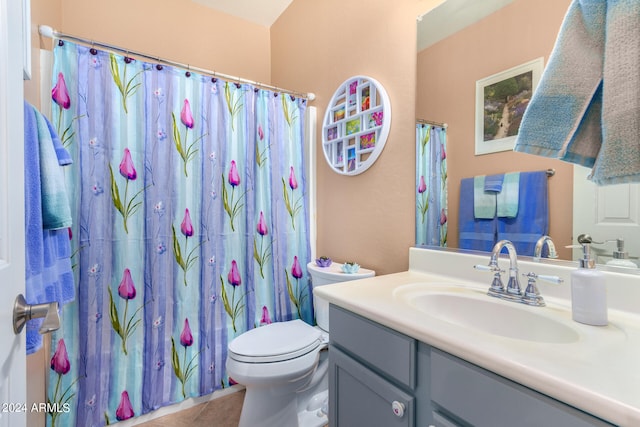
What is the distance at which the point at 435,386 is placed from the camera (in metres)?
0.65

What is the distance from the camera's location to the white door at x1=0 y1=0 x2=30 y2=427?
0.48 metres

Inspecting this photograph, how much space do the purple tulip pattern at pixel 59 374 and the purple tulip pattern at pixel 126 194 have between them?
0.59 meters

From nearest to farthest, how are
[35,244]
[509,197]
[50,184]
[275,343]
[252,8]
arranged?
[35,244] → [50,184] → [509,197] → [275,343] → [252,8]

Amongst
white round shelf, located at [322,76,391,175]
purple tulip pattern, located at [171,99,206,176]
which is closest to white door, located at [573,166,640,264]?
white round shelf, located at [322,76,391,175]

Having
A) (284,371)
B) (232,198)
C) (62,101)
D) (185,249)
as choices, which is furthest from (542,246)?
(62,101)

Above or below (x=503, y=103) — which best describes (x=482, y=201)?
below

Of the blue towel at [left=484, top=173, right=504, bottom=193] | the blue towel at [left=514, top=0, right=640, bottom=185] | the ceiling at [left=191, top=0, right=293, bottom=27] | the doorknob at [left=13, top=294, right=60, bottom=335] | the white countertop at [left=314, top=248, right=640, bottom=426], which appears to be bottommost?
the white countertop at [left=314, top=248, right=640, bottom=426]

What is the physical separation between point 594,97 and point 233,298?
1709 mm

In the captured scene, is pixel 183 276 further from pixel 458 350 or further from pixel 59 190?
pixel 458 350

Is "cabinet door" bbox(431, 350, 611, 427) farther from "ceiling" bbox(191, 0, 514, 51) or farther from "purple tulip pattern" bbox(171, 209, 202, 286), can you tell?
"purple tulip pattern" bbox(171, 209, 202, 286)

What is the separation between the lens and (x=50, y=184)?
0.90m

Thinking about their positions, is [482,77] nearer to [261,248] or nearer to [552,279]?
[552,279]

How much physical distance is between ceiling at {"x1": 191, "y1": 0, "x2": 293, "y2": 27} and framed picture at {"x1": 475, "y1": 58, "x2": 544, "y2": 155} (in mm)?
1760

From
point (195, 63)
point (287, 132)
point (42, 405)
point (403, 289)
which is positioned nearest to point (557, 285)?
point (403, 289)
